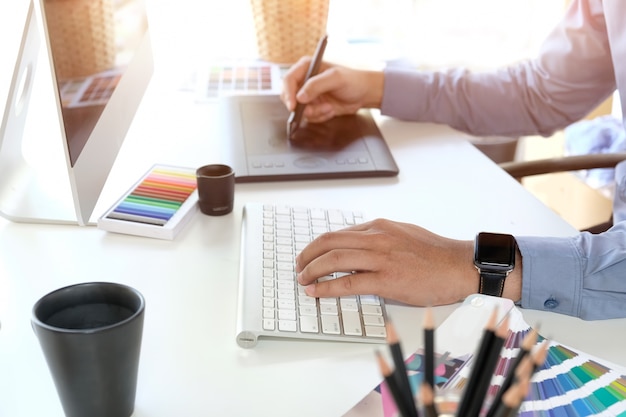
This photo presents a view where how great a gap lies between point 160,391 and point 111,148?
0.49 metres

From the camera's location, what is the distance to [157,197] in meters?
1.00

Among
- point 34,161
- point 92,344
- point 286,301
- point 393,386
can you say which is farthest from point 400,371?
point 34,161

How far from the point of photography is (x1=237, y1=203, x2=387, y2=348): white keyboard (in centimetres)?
72

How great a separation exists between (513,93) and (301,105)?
0.42m

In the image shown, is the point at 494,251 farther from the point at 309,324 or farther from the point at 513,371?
the point at 513,371

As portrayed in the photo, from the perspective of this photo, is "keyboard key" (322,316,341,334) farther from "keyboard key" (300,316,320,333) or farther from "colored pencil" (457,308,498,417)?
"colored pencil" (457,308,498,417)

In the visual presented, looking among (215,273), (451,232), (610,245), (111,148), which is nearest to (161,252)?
(215,273)

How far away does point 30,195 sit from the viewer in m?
0.99

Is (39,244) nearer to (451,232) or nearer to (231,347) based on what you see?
(231,347)

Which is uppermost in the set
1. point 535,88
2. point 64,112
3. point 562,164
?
point 64,112

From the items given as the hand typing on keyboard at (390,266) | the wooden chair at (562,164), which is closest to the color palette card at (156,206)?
the hand typing on keyboard at (390,266)

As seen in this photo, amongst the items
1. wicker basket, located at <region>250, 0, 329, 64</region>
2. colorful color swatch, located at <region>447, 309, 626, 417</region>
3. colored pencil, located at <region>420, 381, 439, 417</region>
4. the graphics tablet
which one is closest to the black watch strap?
colorful color swatch, located at <region>447, 309, 626, 417</region>

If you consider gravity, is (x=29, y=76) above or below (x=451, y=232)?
above

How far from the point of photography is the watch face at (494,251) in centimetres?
82
